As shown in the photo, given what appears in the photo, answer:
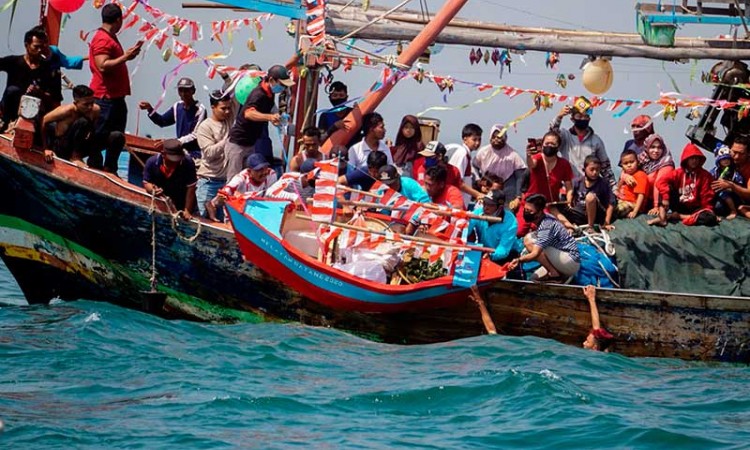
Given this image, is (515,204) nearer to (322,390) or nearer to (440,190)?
(440,190)

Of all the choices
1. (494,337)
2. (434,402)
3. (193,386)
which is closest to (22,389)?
(193,386)

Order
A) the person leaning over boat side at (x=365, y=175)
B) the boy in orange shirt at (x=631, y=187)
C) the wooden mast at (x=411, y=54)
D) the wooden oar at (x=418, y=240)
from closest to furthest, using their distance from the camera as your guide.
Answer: the wooden oar at (x=418, y=240)
the person leaning over boat side at (x=365, y=175)
the boy in orange shirt at (x=631, y=187)
the wooden mast at (x=411, y=54)

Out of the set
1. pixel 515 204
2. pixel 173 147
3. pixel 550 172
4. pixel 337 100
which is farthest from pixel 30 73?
pixel 550 172

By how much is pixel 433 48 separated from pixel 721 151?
148 inches

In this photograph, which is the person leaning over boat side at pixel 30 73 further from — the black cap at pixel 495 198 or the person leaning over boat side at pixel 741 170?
the person leaning over boat side at pixel 741 170

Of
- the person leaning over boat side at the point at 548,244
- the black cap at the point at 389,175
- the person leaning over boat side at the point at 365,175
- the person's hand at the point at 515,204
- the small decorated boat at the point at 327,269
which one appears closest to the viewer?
the small decorated boat at the point at 327,269

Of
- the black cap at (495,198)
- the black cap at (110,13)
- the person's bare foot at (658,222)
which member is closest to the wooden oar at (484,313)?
the black cap at (495,198)

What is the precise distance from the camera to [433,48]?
15906mm

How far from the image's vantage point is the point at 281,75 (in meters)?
13.5

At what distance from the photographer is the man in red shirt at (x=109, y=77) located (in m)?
13.4

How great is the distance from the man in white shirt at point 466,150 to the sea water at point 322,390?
2.54 metres

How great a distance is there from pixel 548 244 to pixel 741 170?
2.38 m

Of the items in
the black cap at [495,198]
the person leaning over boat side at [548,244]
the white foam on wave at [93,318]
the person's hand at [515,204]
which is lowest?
the white foam on wave at [93,318]

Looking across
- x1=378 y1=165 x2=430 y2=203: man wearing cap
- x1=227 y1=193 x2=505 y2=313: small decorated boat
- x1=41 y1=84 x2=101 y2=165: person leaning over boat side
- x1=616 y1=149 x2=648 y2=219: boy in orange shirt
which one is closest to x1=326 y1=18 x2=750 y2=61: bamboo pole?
x1=616 y1=149 x2=648 y2=219: boy in orange shirt
